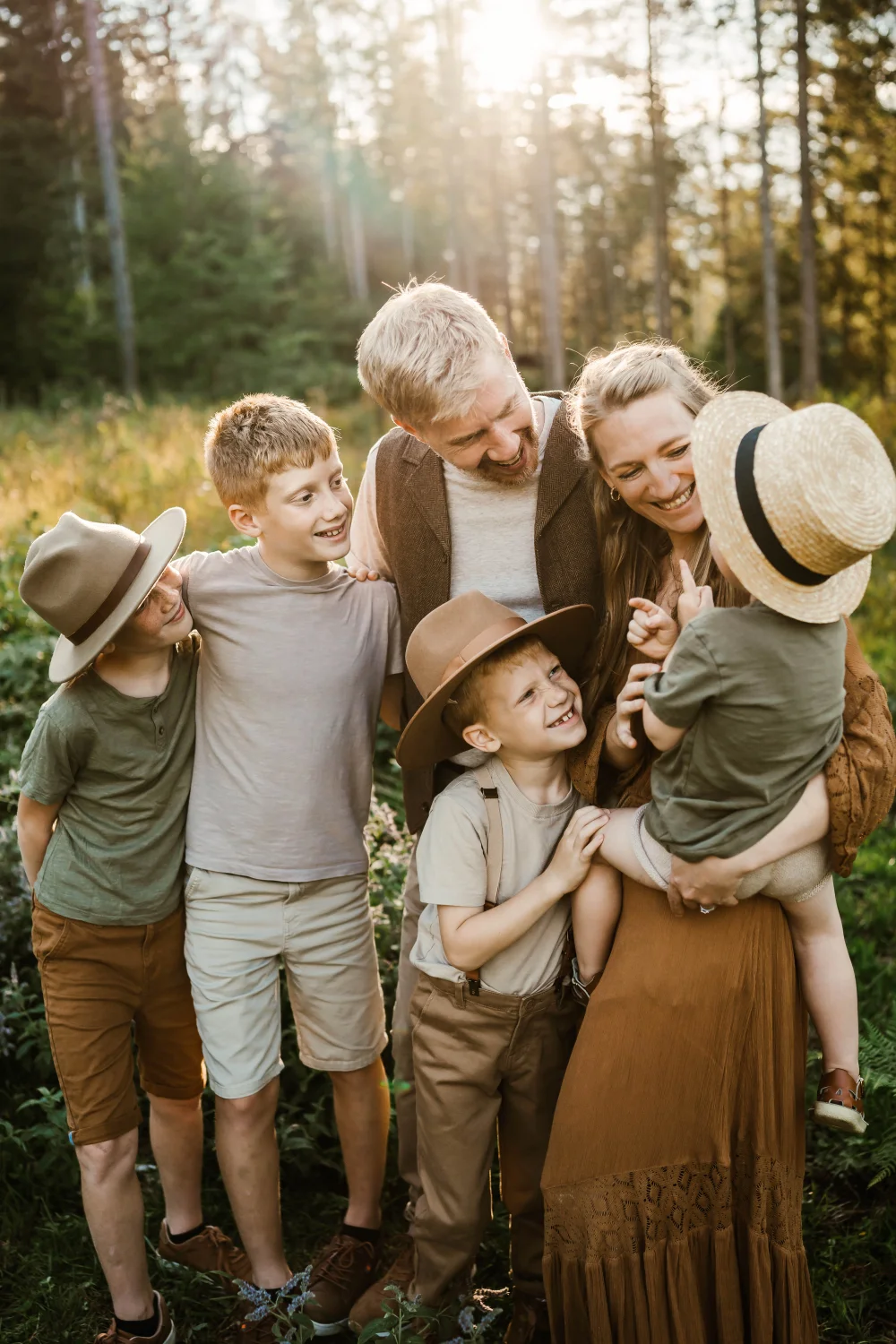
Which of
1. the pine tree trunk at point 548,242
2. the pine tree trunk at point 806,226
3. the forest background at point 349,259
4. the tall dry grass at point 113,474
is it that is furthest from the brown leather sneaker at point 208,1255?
the pine tree trunk at point 548,242

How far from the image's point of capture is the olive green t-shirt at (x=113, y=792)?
112 inches

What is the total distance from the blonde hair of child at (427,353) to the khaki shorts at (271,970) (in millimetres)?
1357

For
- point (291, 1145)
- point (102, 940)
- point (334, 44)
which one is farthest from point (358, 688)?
point (334, 44)

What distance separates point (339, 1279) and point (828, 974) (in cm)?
172

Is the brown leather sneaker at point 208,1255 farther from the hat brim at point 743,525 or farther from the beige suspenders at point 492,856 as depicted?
the hat brim at point 743,525

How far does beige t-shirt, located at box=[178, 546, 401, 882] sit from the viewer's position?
9.67 ft

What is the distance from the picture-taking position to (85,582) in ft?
8.85

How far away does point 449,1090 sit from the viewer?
2.74m

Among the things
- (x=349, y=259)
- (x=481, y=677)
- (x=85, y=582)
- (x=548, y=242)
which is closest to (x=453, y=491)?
(x=481, y=677)

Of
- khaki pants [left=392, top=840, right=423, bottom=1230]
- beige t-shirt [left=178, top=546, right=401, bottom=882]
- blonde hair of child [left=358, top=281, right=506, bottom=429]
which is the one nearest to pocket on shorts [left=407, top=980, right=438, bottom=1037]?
khaki pants [left=392, top=840, right=423, bottom=1230]

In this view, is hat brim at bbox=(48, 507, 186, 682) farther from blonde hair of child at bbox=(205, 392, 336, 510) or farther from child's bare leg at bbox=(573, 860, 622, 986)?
child's bare leg at bbox=(573, 860, 622, 986)

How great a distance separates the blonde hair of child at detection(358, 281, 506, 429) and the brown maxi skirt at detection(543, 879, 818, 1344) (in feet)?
4.37

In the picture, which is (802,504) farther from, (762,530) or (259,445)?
(259,445)

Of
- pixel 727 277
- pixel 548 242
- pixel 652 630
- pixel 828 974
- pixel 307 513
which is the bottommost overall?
pixel 828 974
